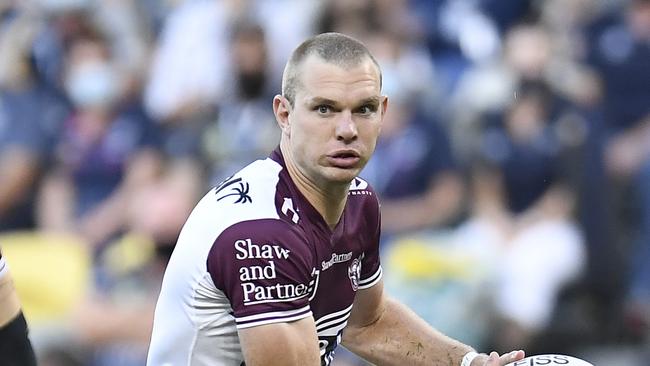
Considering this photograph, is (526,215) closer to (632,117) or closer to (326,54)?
(632,117)

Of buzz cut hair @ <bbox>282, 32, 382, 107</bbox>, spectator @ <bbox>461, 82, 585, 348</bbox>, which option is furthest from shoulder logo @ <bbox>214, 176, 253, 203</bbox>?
spectator @ <bbox>461, 82, 585, 348</bbox>

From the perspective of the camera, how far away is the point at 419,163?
31.9 feet

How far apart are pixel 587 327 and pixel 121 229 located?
3.50 m

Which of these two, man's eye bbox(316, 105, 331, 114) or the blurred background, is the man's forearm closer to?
man's eye bbox(316, 105, 331, 114)

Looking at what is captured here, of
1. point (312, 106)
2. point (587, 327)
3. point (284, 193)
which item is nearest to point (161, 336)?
point (284, 193)

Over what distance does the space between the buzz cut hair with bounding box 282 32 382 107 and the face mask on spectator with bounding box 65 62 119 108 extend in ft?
20.2

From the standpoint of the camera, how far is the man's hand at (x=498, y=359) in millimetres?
5086

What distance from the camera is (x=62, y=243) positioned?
10312 millimetres

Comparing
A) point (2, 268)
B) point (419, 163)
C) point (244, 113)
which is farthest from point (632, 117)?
point (2, 268)

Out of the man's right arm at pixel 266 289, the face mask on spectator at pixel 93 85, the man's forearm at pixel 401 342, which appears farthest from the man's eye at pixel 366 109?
the face mask on spectator at pixel 93 85

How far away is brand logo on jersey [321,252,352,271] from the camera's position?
4904 millimetres

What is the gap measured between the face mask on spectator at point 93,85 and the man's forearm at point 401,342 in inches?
223

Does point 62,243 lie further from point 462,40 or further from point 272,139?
point 462,40

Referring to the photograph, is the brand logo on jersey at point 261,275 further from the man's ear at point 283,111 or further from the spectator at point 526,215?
the spectator at point 526,215
